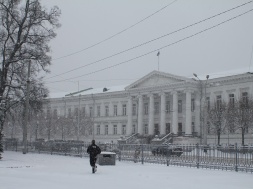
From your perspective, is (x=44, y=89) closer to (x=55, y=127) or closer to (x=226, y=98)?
(x=226, y=98)

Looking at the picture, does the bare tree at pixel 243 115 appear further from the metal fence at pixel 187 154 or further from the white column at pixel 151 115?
the metal fence at pixel 187 154

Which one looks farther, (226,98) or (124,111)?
(124,111)

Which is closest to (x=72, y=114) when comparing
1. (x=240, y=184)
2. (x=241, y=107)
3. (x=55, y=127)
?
(x=55, y=127)

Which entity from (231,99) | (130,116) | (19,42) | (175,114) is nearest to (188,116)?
(175,114)

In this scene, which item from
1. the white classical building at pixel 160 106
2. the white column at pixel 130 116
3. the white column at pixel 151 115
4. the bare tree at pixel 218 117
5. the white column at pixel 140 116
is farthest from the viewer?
the white column at pixel 130 116

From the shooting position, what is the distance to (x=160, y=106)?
66750mm

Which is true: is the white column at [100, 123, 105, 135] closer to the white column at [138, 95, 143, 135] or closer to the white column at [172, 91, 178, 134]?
the white column at [138, 95, 143, 135]

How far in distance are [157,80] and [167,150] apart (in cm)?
4043

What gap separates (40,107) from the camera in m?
34.3

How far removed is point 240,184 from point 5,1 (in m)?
23.2

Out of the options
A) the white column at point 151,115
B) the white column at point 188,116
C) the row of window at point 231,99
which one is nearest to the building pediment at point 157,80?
the white column at point 151,115

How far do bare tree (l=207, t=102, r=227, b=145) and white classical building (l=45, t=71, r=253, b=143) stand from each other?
1.49 meters

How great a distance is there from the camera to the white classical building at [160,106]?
5622 centimetres

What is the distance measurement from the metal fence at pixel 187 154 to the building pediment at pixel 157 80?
102 feet
